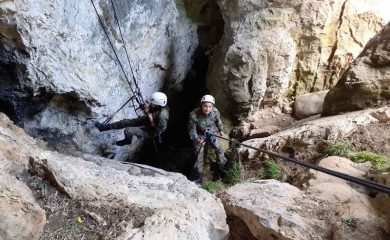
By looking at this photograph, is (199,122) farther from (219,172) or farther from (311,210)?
(311,210)

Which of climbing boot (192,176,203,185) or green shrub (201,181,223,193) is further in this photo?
climbing boot (192,176,203,185)

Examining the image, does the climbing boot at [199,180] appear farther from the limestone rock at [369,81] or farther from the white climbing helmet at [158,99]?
the limestone rock at [369,81]

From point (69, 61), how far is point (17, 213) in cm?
435

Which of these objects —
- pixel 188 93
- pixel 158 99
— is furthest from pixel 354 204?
pixel 188 93

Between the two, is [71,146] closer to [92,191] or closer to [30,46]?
[30,46]

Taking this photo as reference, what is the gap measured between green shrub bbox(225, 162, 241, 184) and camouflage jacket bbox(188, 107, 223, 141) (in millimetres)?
982

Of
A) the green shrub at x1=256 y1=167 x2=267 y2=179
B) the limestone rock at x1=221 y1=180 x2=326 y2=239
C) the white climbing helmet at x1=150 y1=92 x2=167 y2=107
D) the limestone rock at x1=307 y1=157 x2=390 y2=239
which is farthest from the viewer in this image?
the white climbing helmet at x1=150 y1=92 x2=167 y2=107

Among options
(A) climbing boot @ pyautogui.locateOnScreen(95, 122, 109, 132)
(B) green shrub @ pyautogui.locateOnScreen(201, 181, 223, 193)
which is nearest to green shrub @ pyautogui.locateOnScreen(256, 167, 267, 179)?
(B) green shrub @ pyautogui.locateOnScreen(201, 181, 223, 193)

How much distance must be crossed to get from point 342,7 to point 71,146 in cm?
844

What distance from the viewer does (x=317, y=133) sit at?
6859mm

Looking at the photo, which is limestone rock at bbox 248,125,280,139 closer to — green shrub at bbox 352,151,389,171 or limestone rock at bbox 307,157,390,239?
green shrub at bbox 352,151,389,171

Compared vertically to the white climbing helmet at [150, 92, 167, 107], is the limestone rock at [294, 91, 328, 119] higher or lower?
lower

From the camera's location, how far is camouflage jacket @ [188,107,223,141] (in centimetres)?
775

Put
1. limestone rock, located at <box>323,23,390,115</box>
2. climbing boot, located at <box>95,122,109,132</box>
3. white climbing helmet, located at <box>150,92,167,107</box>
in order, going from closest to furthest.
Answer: limestone rock, located at <box>323,23,390,115</box> < white climbing helmet, located at <box>150,92,167,107</box> < climbing boot, located at <box>95,122,109,132</box>
